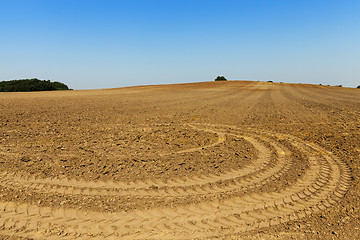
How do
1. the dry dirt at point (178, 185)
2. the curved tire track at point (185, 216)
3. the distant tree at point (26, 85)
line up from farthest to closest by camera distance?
the distant tree at point (26, 85) → the dry dirt at point (178, 185) → the curved tire track at point (185, 216)

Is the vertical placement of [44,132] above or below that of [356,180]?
above

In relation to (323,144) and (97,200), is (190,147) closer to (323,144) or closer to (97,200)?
(97,200)

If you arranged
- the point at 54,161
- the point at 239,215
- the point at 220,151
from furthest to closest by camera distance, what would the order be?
the point at 220,151 < the point at 54,161 < the point at 239,215

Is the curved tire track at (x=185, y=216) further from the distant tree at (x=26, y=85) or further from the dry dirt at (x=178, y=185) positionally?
the distant tree at (x=26, y=85)

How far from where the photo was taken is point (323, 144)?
22.4ft

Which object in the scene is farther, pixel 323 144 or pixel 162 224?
pixel 323 144

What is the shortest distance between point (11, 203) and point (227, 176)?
387 cm

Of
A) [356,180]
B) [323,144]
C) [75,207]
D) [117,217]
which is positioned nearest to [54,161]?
[75,207]

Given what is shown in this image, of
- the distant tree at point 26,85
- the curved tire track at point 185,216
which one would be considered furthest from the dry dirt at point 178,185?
the distant tree at point 26,85

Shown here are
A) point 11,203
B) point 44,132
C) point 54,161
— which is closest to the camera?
point 11,203

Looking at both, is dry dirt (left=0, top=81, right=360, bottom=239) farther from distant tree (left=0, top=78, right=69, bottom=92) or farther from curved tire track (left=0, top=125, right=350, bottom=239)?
distant tree (left=0, top=78, right=69, bottom=92)

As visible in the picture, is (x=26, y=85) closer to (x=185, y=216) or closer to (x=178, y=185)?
(x=178, y=185)

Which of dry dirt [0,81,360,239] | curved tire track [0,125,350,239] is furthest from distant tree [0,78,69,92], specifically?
curved tire track [0,125,350,239]

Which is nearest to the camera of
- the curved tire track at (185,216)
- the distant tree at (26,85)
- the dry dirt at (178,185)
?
the curved tire track at (185,216)
